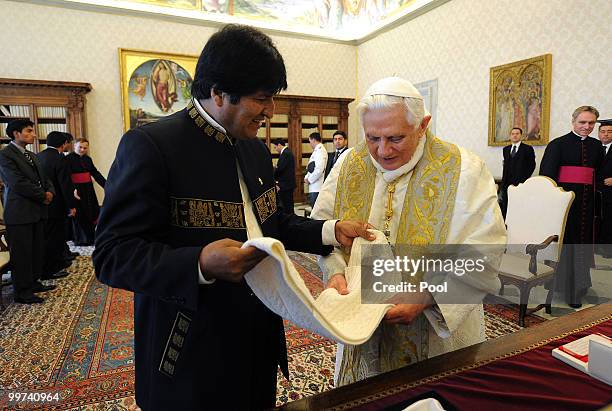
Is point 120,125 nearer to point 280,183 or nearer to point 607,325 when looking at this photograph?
point 280,183

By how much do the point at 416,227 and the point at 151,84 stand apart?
9394 millimetres

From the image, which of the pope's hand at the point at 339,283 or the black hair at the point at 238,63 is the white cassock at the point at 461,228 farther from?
the black hair at the point at 238,63

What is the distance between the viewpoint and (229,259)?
95cm

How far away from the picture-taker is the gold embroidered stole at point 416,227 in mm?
1640

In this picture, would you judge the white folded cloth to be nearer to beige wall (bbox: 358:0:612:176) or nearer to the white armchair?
the white armchair

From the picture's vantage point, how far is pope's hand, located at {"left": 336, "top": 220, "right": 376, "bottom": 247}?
1609 mm

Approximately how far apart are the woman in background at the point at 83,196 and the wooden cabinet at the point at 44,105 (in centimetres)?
151

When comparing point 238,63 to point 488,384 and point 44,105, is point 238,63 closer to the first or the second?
point 488,384

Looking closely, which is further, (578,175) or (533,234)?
(578,175)

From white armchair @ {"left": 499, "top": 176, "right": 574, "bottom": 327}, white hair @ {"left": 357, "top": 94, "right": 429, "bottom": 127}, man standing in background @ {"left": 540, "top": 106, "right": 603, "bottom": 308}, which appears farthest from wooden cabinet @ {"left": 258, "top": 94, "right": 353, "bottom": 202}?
white hair @ {"left": 357, "top": 94, "right": 429, "bottom": 127}

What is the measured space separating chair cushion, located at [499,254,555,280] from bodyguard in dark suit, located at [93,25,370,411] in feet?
9.68

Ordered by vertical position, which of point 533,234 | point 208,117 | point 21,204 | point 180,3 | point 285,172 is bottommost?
point 533,234

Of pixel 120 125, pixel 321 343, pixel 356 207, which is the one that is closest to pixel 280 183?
pixel 120 125

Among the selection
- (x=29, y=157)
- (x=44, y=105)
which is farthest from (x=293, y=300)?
(x=44, y=105)
